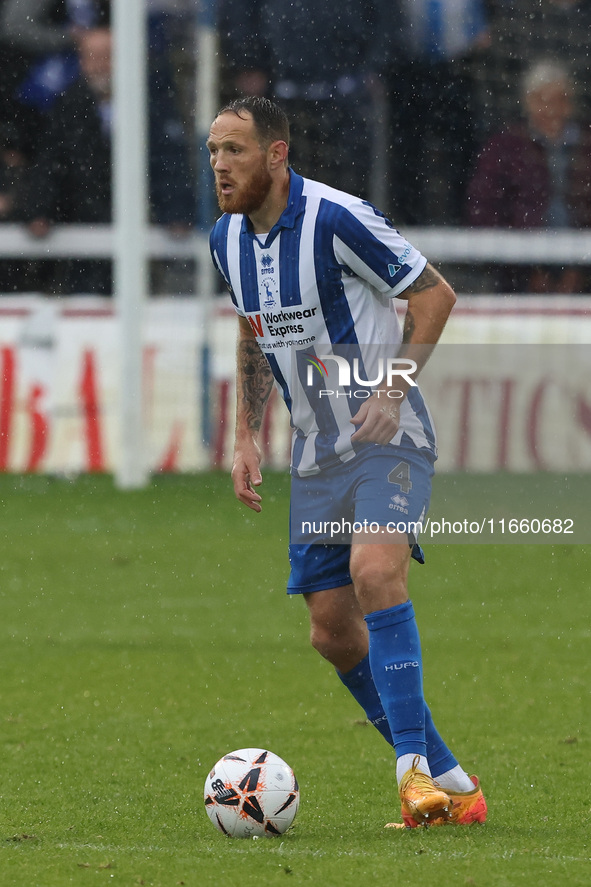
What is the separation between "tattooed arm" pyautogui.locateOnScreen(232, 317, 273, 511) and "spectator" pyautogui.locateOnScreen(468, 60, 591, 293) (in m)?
7.20

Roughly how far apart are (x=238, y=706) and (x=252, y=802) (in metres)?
1.78

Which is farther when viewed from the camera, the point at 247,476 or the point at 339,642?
the point at 247,476

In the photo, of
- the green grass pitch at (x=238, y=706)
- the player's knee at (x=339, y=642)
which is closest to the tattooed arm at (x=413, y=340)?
the player's knee at (x=339, y=642)

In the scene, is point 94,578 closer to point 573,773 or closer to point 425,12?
point 573,773

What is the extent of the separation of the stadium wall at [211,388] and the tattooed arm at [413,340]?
683 centimetres

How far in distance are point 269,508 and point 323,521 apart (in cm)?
663

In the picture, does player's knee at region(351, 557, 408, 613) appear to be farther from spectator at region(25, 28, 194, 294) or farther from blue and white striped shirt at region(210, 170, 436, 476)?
spectator at region(25, 28, 194, 294)

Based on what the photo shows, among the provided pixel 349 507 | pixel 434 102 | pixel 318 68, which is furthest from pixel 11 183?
pixel 349 507

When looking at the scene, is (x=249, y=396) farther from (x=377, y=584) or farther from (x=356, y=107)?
(x=356, y=107)

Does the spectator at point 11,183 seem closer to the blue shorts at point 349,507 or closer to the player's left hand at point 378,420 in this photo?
the blue shorts at point 349,507

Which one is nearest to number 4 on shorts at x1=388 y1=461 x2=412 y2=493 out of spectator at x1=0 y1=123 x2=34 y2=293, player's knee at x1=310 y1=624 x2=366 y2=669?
player's knee at x1=310 y1=624 x2=366 y2=669

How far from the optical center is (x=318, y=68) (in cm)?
1170

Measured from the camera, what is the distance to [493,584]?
7.90 meters

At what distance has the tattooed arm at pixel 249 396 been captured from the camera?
4.45 meters
